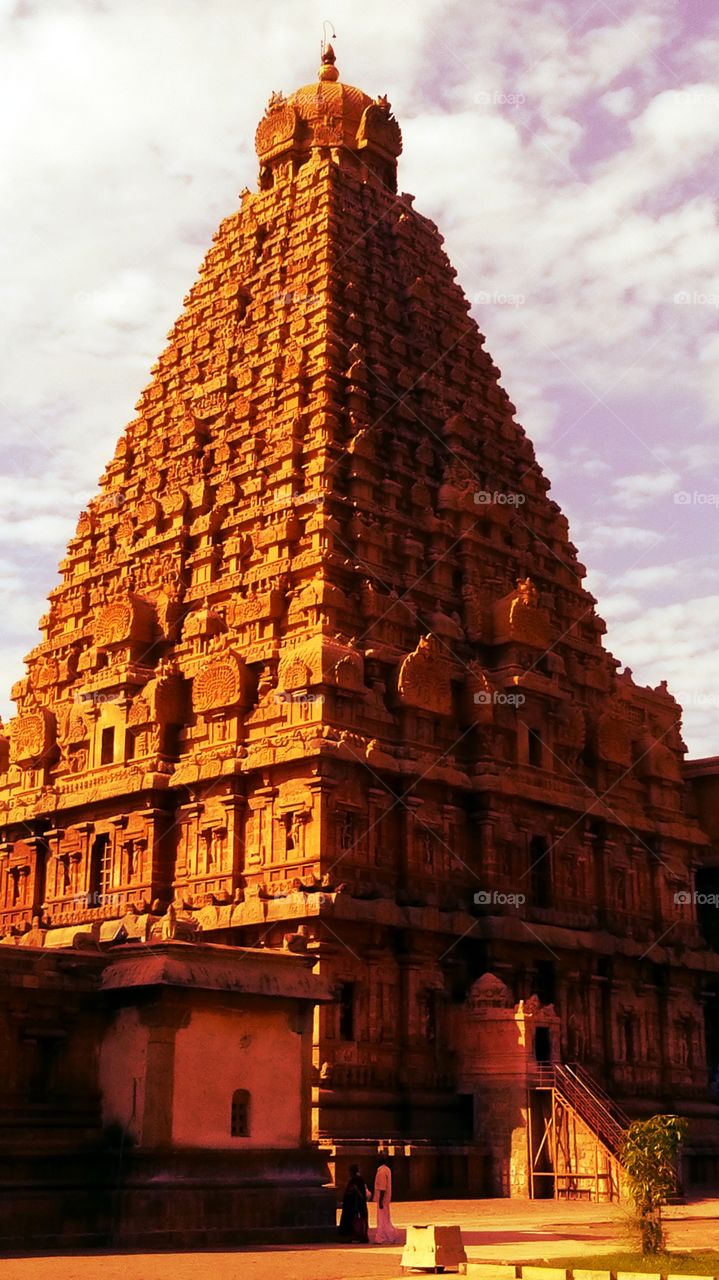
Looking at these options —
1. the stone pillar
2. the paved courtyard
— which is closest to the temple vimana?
the paved courtyard

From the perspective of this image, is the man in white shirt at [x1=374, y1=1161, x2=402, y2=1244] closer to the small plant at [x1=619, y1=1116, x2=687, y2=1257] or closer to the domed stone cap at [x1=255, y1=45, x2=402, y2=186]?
the small plant at [x1=619, y1=1116, x2=687, y2=1257]

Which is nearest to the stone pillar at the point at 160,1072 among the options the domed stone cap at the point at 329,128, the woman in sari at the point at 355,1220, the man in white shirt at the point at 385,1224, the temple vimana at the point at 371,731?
the woman in sari at the point at 355,1220

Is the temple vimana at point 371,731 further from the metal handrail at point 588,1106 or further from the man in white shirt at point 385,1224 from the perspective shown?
the man in white shirt at point 385,1224

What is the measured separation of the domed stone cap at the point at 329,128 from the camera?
58.6m

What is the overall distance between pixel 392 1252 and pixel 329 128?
45834mm

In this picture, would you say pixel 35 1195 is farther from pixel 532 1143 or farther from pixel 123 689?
pixel 123 689

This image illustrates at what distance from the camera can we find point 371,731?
1655 inches

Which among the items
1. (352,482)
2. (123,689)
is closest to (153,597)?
(123,689)

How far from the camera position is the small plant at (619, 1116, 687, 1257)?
21.9m

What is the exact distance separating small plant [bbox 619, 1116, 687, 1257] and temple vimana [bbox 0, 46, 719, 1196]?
32.0 ft

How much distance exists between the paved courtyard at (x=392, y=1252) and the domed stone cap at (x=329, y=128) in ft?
134

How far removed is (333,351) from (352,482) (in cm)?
529

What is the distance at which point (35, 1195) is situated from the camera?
2436cm

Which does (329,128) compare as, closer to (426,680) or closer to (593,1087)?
(426,680)
